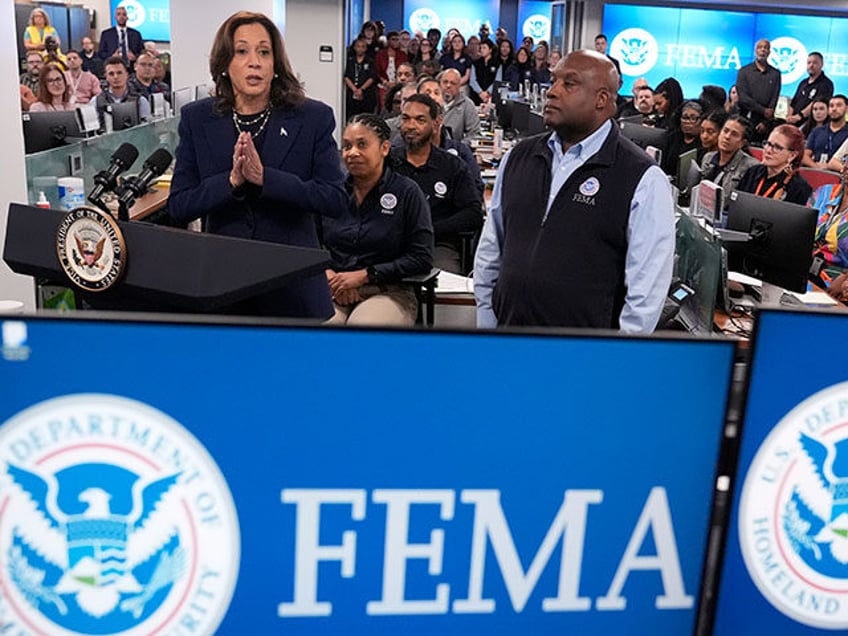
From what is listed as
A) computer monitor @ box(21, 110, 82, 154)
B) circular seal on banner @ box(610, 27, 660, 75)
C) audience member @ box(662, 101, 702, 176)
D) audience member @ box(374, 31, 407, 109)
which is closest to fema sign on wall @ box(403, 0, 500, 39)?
circular seal on banner @ box(610, 27, 660, 75)

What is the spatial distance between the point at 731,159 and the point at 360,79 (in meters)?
7.84

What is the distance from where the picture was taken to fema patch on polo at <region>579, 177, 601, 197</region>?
255 cm

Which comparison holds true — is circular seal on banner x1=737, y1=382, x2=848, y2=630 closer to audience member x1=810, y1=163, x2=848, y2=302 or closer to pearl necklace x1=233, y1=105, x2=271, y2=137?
pearl necklace x1=233, y1=105, x2=271, y2=137

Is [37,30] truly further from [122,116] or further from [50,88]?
[122,116]

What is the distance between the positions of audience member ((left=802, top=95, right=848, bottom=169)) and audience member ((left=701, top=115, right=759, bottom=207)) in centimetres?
356

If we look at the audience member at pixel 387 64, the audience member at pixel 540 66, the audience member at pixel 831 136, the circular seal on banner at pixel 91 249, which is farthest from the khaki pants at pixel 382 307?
the audience member at pixel 540 66

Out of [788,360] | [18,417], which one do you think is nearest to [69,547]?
[18,417]

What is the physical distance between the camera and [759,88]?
11391mm

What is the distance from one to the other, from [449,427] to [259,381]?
197 mm

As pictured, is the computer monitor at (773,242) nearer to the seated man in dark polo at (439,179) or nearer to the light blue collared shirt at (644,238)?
the light blue collared shirt at (644,238)

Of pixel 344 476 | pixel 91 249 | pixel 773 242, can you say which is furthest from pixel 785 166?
pixel 344 476

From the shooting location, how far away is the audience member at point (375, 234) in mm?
3979

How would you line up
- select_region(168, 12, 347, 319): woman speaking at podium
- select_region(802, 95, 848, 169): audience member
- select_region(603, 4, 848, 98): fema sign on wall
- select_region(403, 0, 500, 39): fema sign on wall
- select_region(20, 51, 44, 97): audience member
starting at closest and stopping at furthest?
select_region(168, 12, 347, 319): woman speaking at podium < select_region(802, 95, 848, 169): audience member < select_region(20, 51, 44, 97): audience member < select_region(603, 4, 848, 98): fema sign on wall < select_region(403, 0, 500, 39): fema sign on wall

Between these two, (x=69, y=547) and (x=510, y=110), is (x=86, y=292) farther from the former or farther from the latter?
(x=510, y=110)
